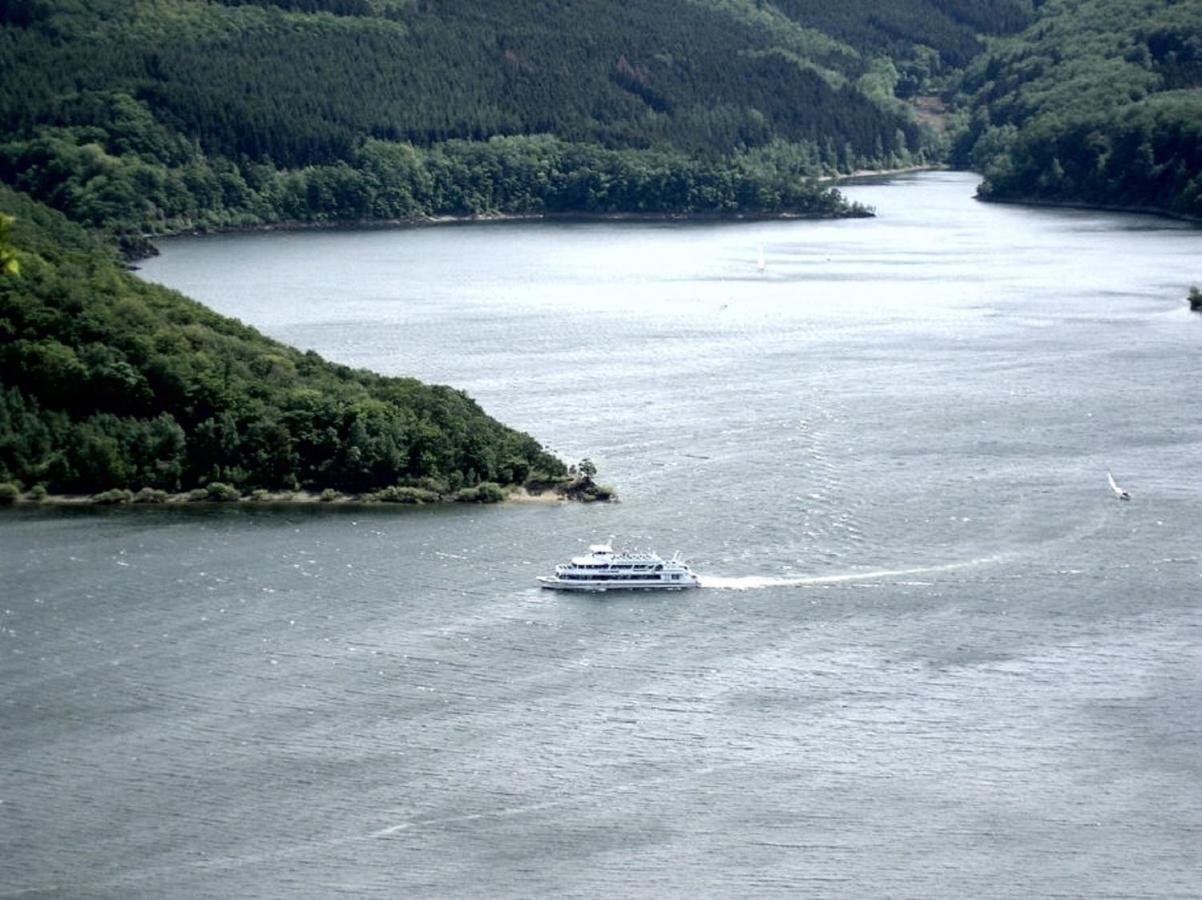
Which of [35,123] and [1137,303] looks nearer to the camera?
[1137,303]

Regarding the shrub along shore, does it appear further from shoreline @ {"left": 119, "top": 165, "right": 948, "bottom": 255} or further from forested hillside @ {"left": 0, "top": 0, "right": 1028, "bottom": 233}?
shoreline @ {"left": 119, "top": 165, "right": 948, "bottom": 255}

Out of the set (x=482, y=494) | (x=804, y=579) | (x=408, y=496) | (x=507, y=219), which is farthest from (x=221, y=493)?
(x=507, y=219)

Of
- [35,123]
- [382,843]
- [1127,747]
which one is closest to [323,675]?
[382,843]

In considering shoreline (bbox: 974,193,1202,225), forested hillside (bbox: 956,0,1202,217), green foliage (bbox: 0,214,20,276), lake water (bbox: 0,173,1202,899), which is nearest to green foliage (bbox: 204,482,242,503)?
lake water (bbox: 0,173,1202,899)

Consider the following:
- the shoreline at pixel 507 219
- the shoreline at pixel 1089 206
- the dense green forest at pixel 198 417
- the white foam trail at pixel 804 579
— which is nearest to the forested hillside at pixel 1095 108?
the shoreline at pixel 1089 206

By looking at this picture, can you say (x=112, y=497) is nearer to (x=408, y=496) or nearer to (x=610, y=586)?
(x=408, y=496)

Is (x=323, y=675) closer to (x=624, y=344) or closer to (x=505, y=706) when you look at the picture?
(x=505, y=706)
